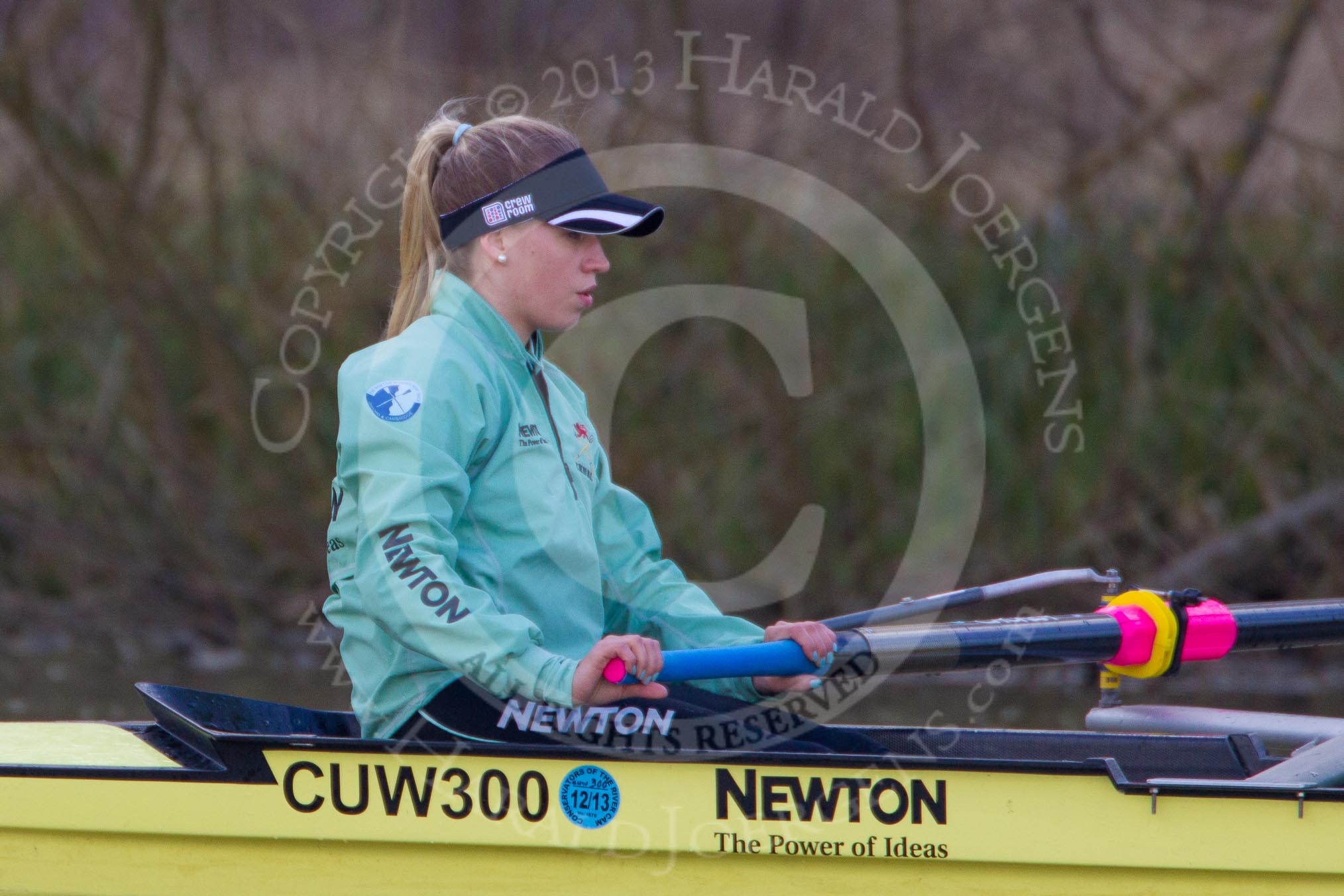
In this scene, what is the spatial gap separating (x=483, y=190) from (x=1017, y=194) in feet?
19.0

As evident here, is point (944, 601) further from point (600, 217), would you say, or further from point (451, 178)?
point (451, 178)

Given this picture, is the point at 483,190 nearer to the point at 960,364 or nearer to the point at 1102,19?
the point at 960,364

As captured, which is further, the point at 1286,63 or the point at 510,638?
the point at 1286,63

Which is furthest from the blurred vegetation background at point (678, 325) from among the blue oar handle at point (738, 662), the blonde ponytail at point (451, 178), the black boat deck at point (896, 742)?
the blue oar handle at point (738, 662)

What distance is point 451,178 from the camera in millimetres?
3211

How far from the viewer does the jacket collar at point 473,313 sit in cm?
315

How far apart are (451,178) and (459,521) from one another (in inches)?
27.7

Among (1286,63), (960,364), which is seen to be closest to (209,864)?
(960,364)

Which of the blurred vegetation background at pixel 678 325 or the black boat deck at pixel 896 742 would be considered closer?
the black boat deck at pixel 896 742

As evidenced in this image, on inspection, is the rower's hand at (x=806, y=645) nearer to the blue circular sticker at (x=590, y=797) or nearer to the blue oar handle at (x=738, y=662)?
the blue oar handle at (x=738, y=662)

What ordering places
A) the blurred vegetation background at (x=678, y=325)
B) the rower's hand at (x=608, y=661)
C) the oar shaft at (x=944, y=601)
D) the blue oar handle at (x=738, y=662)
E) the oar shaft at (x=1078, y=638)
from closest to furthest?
the rower's hand at (x=608, y=661), the blue oar handle at (x=738, y=662), the oar shaft at (x=1078, y=638), the oar shaft at (x=944, y=601), the blurred vegetation background at (x=678, y=325)

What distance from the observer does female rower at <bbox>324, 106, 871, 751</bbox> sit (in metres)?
2.87

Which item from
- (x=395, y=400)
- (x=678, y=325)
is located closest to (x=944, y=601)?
(x=395, y=400)

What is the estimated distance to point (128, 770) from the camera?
10.7 ft
